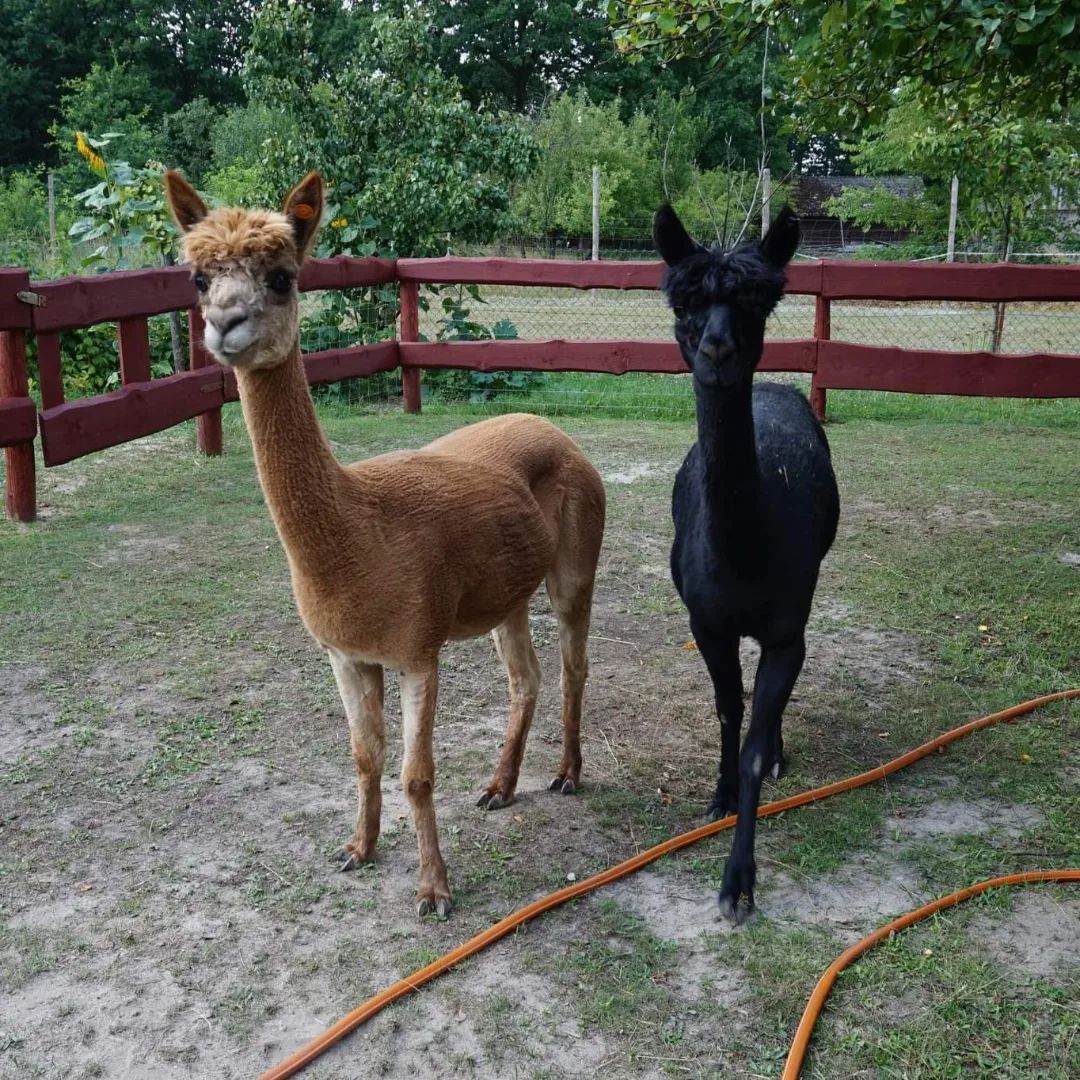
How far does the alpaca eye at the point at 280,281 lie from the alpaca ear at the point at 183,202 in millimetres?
265

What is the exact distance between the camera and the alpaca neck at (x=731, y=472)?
316 cm

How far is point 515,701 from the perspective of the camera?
154 inches

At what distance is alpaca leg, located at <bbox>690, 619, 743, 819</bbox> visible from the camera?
3.73 meters

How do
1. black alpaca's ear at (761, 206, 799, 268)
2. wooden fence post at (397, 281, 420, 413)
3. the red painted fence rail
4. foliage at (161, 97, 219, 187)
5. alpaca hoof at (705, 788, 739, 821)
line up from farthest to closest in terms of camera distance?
foliage at (161, 97, 219, 187) → wooden fence post at (397, 281, 420, 413) → the red painted fence rail → alpaca hoof at (705, 788, 739, 821) → black alpaca's ear at (761, 206, 799, 268)

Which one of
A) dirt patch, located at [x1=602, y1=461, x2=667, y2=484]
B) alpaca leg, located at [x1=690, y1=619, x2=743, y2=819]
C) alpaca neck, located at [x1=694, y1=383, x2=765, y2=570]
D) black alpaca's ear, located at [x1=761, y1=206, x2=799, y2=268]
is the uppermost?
black alpaca's ear, located at [x1=761, y1=206, x2=799, y2=268]

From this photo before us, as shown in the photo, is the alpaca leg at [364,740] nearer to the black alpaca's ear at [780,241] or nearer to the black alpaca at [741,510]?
the black alpaca at [741,510]

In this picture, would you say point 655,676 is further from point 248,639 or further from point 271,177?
point 271,177

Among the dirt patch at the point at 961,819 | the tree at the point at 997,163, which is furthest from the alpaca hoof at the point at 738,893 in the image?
the tree at the point at 997,163

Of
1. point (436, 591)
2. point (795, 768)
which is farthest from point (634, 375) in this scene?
point (436, 591)

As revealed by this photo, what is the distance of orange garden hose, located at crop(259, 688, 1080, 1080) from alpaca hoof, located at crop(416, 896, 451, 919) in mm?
154

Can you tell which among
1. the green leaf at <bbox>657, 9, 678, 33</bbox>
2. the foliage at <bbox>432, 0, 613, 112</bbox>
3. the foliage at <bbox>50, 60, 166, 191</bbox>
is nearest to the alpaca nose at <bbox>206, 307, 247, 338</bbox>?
the green leaf at <bbox>657, 9, 678, 33</bbox>

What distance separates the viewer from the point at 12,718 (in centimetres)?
454

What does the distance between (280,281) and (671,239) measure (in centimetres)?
110

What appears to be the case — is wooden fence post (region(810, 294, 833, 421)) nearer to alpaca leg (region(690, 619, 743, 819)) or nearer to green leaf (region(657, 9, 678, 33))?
green leaf (region(657, 9, 678, 33))
